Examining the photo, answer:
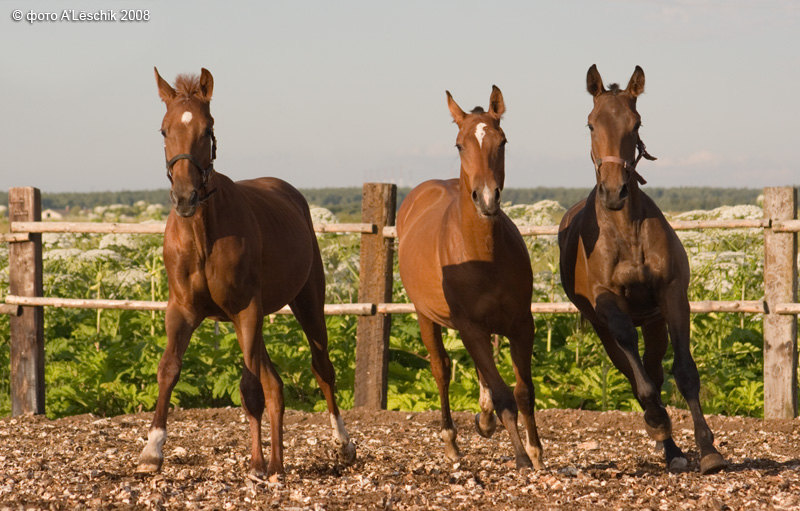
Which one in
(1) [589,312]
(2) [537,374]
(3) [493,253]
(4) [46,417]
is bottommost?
(4) [46,417]

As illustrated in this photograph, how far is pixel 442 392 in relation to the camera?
275 inches

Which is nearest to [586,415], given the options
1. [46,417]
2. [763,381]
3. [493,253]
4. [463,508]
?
[763,381]

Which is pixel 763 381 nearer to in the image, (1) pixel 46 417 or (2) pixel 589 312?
(2) pixel 589 312

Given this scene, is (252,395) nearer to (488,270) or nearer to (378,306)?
(488,270)

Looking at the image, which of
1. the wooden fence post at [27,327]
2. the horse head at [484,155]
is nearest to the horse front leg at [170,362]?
the horse head at [484,155]

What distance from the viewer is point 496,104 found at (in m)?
5.58

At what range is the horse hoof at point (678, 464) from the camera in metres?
5.85

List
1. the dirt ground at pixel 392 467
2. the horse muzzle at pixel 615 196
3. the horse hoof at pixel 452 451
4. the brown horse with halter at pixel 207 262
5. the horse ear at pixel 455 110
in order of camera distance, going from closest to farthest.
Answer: the dirt ground at pixel 392 467, the horse muzzle at pixel 615 196, the brown horse with halter at pixel 207 262, the horse ear at pixel 455 110, the horse hoof at pixel 452 451

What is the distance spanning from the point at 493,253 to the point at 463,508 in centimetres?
164

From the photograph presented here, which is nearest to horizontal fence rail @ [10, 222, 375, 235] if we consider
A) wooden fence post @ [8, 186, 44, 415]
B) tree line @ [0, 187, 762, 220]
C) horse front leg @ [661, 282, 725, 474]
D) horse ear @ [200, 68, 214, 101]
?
wooden fence post @ [8, 186, 44, 415]

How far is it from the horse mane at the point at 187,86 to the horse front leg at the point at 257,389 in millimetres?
1372

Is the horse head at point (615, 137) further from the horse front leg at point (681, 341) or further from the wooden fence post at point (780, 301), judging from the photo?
the wooden fence post at point (780, 301)

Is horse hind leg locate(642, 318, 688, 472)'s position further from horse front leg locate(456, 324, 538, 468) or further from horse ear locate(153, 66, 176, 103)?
horse ear locate(153, 66, 176, 103)

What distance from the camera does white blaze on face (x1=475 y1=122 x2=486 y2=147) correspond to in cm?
522
